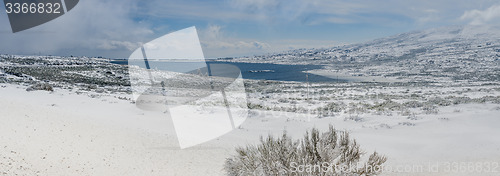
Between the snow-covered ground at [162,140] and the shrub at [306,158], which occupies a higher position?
the shrub at [306,158]

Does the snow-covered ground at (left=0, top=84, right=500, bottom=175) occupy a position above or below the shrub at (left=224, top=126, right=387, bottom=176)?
below

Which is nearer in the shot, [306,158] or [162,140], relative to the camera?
[306,158]

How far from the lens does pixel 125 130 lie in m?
12.1

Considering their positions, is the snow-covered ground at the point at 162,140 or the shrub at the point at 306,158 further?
the snow-covered ground at the point at 162,140

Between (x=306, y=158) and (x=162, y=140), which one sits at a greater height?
(x=306, y=158)

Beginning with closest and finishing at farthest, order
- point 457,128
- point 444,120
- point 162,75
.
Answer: point 457,128
point 444,120
point 162,75

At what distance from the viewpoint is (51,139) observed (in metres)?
9.59

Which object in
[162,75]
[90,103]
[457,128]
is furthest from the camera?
[162,75]

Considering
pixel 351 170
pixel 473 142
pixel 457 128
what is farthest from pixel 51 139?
pixel 457 128

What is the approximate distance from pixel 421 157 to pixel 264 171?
624cm

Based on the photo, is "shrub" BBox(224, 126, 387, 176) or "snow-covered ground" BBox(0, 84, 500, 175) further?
"snow-covered ground" BBox(0, 84, 500, 175)

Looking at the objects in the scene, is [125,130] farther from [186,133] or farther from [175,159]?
[175,159]

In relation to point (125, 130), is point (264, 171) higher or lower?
higher

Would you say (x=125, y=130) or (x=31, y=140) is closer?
(x=31, y=140)
